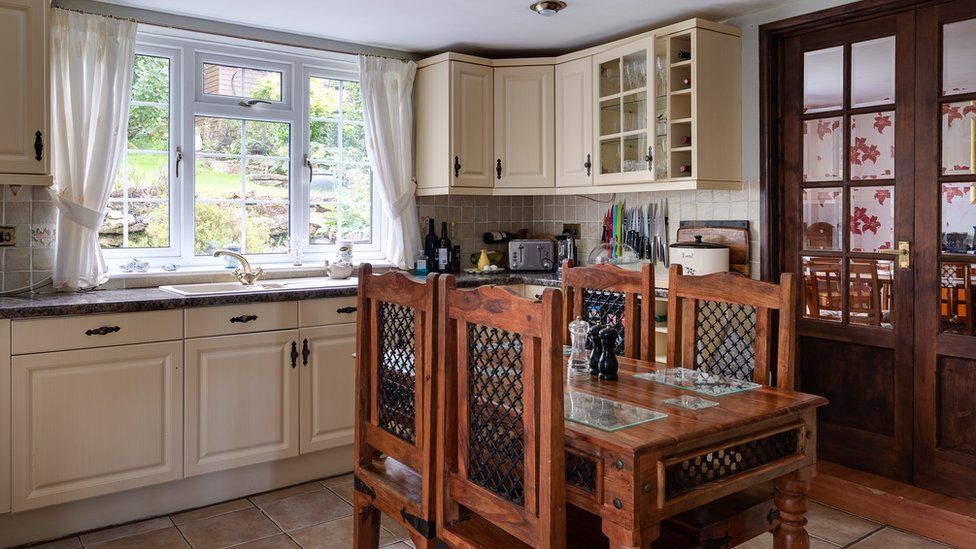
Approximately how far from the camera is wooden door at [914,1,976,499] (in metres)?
2.87

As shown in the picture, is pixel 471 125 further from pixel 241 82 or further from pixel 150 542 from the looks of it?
pixel 150 542

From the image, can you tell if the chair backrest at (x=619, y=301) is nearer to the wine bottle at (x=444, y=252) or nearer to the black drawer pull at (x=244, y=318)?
the black drawer pull at (x=244, y=318)

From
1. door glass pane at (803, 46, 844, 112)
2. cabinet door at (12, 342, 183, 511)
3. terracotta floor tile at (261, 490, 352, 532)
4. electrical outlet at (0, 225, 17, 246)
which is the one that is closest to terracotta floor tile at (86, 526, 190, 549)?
cabinet door at (12, 342, 183, 511)

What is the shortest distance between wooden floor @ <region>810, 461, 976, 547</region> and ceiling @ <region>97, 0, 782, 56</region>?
2.16 meters

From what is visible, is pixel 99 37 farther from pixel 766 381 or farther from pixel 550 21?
pixel 766 381

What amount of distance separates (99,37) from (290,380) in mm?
1743

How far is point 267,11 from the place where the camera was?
348 centimetres

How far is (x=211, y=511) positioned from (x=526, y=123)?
2.60 meters

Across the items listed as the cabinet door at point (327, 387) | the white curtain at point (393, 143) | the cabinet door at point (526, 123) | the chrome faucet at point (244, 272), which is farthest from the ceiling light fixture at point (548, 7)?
the chrome faucet at point (244, 272)

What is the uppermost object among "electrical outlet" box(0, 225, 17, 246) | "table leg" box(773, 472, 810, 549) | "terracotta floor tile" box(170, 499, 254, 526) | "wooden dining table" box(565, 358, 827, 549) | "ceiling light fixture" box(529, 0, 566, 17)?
"ceiling light fixture" box(529, 0, 566, 17)

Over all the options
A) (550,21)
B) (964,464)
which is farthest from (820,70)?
(964,464)

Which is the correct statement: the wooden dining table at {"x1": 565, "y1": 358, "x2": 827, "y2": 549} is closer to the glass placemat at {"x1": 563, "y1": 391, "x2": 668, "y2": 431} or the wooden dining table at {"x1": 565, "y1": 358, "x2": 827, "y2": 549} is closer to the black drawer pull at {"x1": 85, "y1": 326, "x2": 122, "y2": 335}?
the glass placemat at {"x1": 563, "y1": 391, "x2": 668, "y2": 431}

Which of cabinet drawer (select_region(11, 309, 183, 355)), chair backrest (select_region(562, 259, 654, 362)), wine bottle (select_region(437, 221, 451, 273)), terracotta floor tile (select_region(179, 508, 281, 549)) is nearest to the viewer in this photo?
chair backrest (select_region(562, 259, 654, 362))

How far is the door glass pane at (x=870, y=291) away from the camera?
3137mm
